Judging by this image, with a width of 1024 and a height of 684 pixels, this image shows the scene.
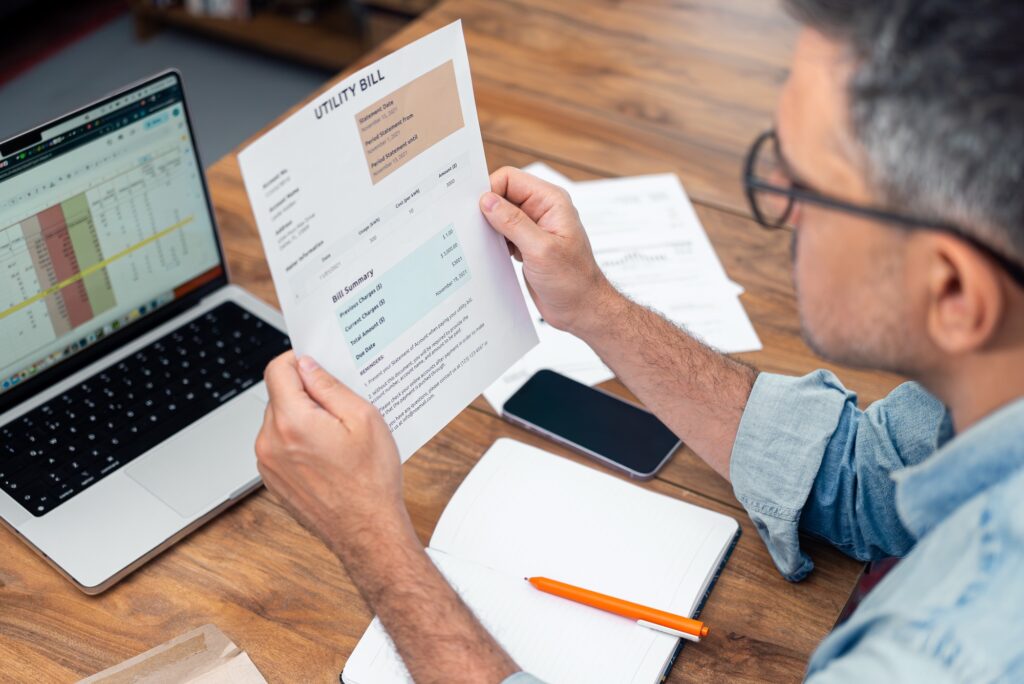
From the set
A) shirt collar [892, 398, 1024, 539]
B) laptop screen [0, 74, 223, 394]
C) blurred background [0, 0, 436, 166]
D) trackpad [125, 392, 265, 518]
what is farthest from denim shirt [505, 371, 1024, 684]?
blurred background [0, 0, 436, 166]

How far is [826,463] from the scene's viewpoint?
994 millimetres

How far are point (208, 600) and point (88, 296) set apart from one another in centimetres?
35

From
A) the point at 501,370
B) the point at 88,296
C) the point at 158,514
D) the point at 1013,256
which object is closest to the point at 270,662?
the point at 158,514

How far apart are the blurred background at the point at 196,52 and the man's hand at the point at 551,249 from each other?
2.09 meters

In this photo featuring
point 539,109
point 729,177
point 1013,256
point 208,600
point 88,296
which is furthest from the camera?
point 539,109

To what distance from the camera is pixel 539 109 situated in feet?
5.23

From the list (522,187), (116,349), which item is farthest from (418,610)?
(116,349)

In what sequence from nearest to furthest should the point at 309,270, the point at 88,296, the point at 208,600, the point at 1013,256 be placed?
the point at 1013,256 < the point at 309,270 < the point at 208,600 < the point at 88,296

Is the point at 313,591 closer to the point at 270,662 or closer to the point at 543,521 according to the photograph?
the point at 270,662

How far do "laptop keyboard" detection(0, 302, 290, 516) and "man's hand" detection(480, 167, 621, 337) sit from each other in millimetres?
328

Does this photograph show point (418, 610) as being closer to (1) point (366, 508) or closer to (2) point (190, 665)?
(1) point (366, 508)

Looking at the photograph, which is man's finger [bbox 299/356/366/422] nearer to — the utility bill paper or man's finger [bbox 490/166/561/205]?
the utility bill paper

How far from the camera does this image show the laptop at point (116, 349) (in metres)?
0.98

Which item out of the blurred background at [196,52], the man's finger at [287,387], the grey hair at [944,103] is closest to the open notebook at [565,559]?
the man's finger at [287,387]
